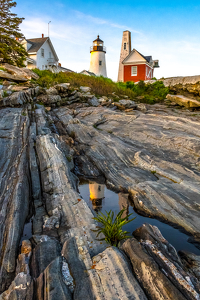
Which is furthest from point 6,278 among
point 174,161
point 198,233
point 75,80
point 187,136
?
point 75,80

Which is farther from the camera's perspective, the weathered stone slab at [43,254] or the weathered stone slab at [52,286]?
the weathered stone slab at [43,254]

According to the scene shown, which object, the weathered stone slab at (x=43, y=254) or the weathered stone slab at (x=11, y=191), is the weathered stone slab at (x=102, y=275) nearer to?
the weathered stone slab at (x=43, y=254)

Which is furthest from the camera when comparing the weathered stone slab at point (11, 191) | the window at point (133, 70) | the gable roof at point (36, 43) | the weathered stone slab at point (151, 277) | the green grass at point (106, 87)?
the window at point (133, 70)

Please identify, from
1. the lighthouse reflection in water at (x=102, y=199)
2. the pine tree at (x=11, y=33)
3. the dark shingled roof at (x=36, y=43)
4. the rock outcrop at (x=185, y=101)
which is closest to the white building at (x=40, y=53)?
the dark shingled roof at (x=36, y=43)

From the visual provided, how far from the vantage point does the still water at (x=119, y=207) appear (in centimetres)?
573

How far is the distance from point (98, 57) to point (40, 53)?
45.1 ft

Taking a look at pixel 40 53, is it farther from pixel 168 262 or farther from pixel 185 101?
pixel 168 262

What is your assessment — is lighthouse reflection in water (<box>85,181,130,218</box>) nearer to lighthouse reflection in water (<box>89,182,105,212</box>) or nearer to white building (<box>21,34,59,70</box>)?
lighthouse reflection in water (<box>89,182,105,212</box>)

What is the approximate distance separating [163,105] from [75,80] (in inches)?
408

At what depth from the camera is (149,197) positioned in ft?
24.1

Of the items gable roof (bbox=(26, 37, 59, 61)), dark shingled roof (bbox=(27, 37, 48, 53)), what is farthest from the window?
dark shingled roof (bbox=(27, 37, 48, 53))

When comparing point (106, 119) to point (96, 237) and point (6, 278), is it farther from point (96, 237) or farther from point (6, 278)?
point (6, 278)

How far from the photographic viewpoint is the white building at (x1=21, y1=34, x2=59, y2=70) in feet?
131

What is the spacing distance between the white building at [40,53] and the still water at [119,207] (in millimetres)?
36515
